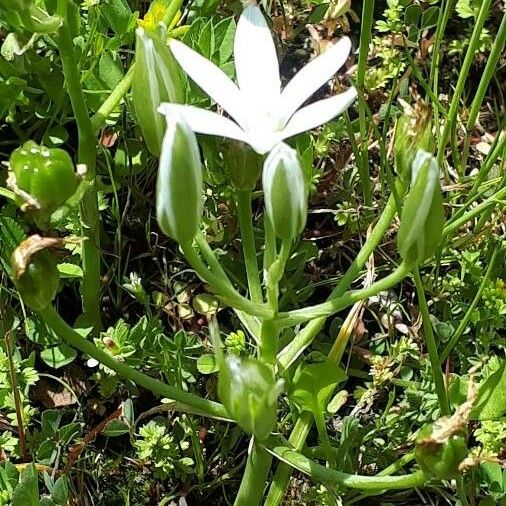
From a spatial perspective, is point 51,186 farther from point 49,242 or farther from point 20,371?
point 20,371

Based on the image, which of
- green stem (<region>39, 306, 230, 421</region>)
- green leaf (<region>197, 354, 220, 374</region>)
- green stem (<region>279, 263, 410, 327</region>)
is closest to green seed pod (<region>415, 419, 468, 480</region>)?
green stem (<region>279, 263, 410, 327</region>)

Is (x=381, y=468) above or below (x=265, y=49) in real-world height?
below

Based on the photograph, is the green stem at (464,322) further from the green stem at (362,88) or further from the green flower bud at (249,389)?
the green flower bud at (249,389)

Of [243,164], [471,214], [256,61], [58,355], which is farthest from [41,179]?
[471,214]

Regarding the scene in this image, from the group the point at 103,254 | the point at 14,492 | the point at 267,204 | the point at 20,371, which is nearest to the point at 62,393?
the point at 20,371

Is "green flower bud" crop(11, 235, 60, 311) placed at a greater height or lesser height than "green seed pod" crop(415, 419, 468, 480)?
greater

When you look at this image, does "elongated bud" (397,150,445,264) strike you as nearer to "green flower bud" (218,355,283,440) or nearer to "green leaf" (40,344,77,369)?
"green flower bud" (218,355,283,440)

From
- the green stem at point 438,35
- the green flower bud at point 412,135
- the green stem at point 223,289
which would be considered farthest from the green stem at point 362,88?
the green stem at point 223,289
